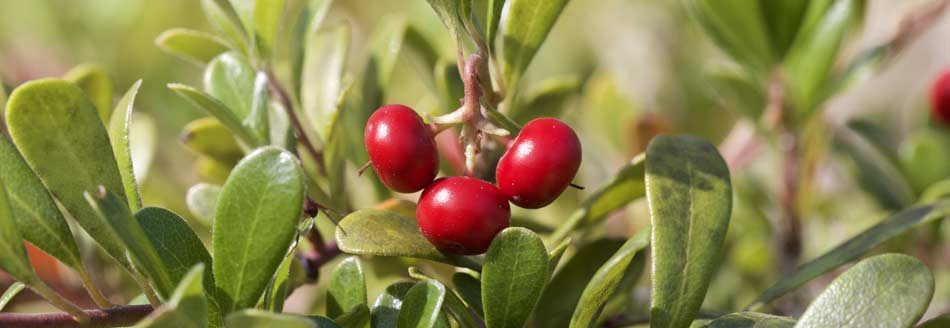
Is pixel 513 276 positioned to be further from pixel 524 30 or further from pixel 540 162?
pixel 524 30

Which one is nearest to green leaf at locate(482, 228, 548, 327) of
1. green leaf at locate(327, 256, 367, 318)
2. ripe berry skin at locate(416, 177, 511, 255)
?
ripe berry skin at locate(416, 177, 511, 255)

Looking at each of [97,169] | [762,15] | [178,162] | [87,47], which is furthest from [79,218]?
[87,47]

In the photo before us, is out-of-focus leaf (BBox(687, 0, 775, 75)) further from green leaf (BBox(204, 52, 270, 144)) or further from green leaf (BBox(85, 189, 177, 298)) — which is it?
green leaf (BBox(85, 189, 177, 298))

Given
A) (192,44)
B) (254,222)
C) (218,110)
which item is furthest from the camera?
(192,44)

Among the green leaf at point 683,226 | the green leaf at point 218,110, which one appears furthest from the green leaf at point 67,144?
the green leaf at point 683,226

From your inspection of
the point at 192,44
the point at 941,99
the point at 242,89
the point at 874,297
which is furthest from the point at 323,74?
the point at 941,99

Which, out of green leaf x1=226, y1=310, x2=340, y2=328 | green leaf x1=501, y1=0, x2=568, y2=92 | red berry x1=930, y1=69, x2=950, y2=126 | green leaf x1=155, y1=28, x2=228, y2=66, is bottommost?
red berry x1=930, y1=69, x2=950, y2=126

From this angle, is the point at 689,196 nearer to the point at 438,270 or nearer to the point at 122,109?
the point at 438,270
